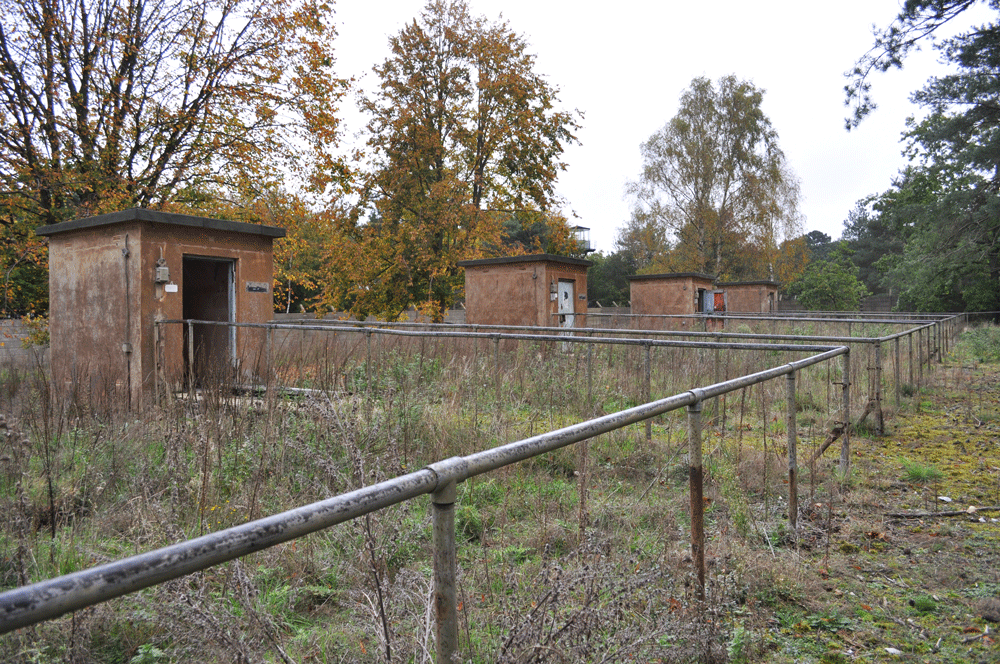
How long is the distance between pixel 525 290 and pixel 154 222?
9518 millimetres

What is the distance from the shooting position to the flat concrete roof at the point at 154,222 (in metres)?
9.23

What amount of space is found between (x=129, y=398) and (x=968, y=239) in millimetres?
28706

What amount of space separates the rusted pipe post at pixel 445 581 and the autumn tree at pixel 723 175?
40.5m

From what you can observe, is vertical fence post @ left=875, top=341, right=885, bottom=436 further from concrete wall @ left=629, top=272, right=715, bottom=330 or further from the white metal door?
A: concrete wall @ left=629, top=272, right=715, bottom=330

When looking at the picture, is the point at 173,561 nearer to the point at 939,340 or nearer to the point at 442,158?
the point at 939,340

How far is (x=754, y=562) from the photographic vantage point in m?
3.97

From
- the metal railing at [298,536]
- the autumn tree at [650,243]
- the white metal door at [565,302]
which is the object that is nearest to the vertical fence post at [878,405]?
the metal railing at [298,536]

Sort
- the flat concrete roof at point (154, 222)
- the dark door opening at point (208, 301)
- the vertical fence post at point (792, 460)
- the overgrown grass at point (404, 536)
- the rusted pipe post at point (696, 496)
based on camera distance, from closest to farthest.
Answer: the overgrown grass at point (404, 536) → the rusted pipe post at point (696, 496) → the vertical fence post at point (792, 460) → the flat concrete roof at point (154, 222) → the dark door opening at point (208, 301)

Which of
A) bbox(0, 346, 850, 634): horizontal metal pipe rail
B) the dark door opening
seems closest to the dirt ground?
bbox(0, 346, 850, 634): horizontal metal pipe rail

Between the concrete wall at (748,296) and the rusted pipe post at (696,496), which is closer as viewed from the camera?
the rusted pipe post at (696,496)

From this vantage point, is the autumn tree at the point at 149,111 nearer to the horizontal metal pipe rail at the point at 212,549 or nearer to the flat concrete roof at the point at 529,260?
the flat concrete roof at the point at 529,260

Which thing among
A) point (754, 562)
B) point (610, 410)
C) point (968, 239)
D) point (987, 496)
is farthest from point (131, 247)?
point (968, 239)

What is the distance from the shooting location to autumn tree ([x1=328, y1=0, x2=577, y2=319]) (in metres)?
23.5

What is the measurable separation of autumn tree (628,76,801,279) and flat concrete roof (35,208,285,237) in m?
33.1
